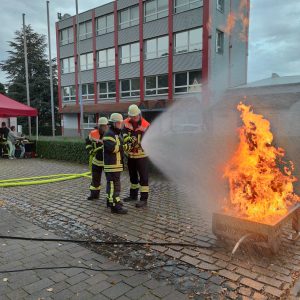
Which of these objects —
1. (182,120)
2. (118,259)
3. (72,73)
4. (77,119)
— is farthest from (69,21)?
(118,259)

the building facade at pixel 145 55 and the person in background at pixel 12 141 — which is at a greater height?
the building facade at pixel 145 55

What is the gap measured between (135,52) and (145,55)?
1409mm

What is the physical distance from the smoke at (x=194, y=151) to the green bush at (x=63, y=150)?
4.02m

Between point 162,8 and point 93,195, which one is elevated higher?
point 162,8

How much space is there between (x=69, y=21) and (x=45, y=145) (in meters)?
23.4

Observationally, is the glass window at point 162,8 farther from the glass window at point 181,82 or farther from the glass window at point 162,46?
the glass window at point 181,82

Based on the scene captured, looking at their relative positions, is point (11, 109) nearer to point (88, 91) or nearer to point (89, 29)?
point (88, 91)

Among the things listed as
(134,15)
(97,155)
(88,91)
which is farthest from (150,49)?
(97,155)

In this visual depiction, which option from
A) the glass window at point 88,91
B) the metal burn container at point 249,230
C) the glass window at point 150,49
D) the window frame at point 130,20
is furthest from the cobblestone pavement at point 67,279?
the glass window at point 88,91

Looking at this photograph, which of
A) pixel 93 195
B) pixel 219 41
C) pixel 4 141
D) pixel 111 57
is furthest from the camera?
pixel 111 57

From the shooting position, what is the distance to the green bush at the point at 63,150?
12.8 meters

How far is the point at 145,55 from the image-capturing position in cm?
2762

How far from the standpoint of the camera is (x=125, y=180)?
Result: 8.97 metres

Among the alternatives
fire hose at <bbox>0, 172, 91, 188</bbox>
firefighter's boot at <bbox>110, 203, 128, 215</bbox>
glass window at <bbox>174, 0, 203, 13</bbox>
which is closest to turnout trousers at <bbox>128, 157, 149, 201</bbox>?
firefighter's boot at <bbox>110, 203, 128, 215</bbox>
